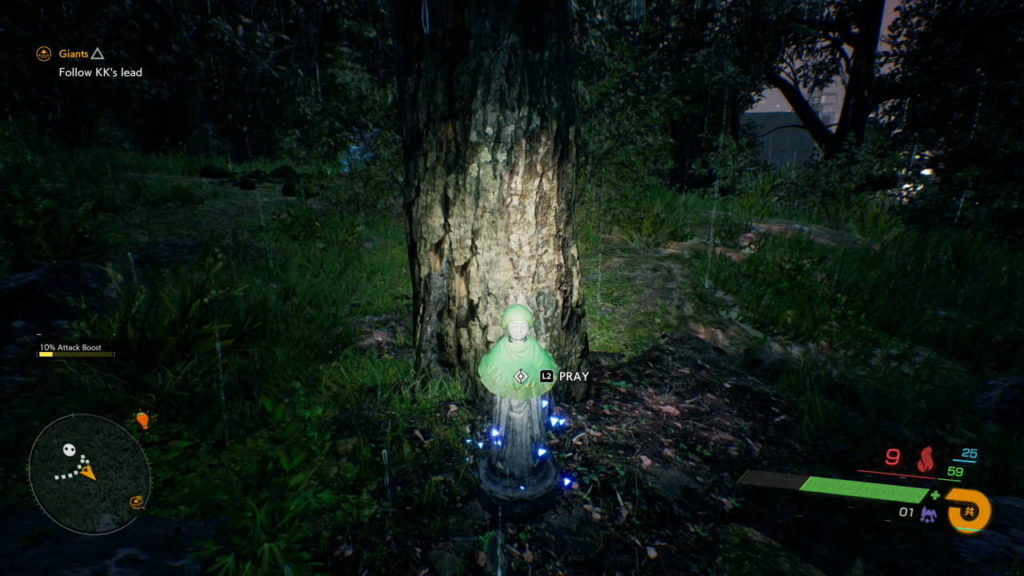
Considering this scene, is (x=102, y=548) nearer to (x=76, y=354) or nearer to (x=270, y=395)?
(x=270, y=395)

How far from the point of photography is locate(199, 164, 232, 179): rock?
8.77 meters

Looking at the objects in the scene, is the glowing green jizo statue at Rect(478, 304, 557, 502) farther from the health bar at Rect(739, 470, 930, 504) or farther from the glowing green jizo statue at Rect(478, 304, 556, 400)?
the health bar at Rect(739, 470, 930, 504)

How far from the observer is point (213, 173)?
28.9 feet

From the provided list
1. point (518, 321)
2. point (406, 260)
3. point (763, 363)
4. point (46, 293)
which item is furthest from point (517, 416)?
point (46, 293)

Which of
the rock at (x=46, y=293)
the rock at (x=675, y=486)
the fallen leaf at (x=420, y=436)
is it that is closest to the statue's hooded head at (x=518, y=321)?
the fallen leaf at (x=420, y=436)

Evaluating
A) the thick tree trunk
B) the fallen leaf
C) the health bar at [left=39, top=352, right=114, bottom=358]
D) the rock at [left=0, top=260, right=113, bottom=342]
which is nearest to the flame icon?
the thick tree trunk

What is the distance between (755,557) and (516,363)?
4.30 ft

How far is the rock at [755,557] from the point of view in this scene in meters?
1.86

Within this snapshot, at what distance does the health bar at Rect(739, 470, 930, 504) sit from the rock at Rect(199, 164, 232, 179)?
996 cm

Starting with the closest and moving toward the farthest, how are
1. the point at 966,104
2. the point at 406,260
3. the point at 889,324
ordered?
1. the point at 889,324
2. the point at 406,260
3. the point at 966,104

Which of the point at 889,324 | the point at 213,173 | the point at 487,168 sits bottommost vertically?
the point at 889,324

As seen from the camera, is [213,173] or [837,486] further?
[213,173]

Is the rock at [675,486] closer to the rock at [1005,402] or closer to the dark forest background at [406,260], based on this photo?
the dark forest background at [406,260]

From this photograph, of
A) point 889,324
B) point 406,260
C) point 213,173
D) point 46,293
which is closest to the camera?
point 46,293
